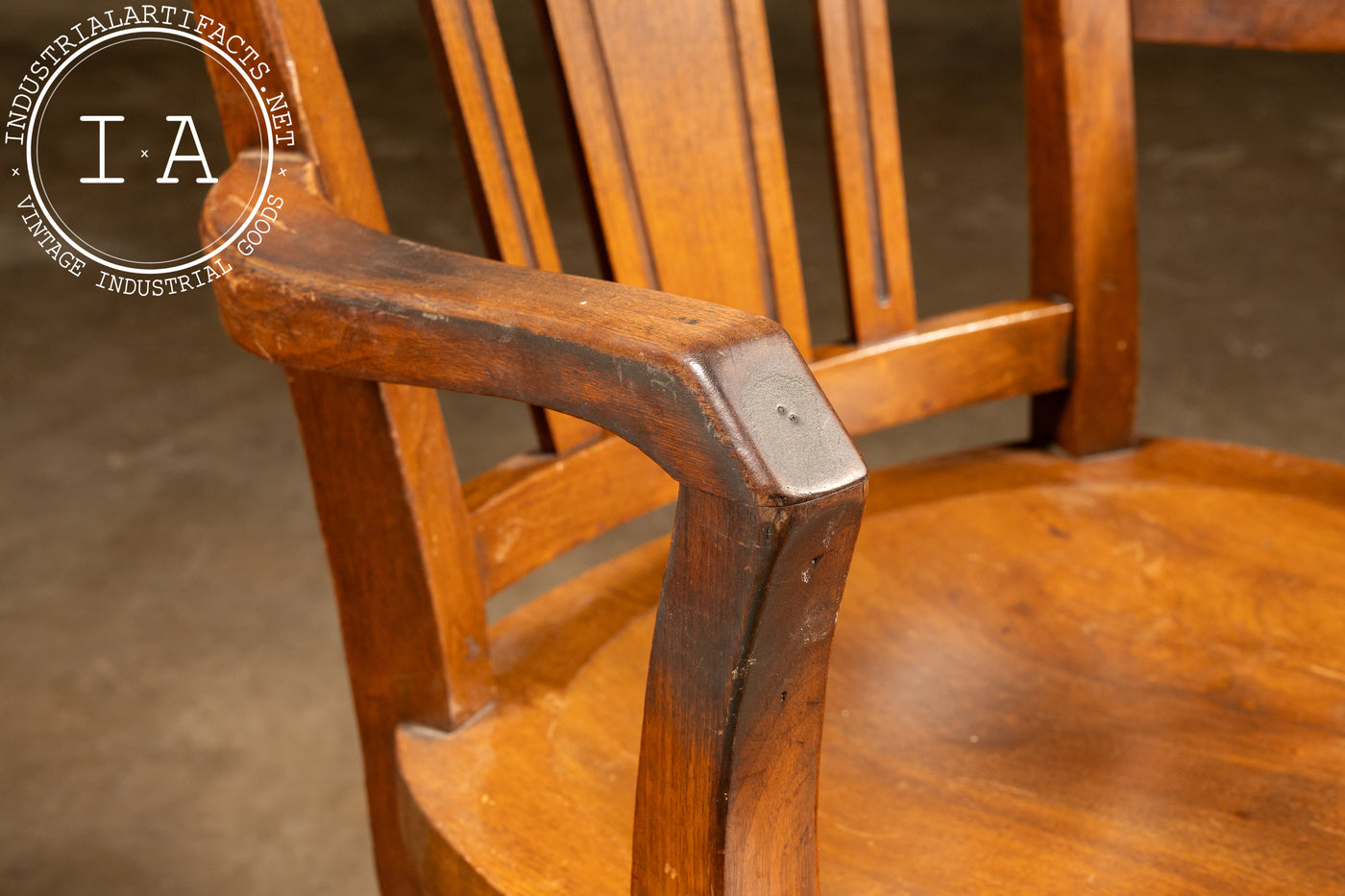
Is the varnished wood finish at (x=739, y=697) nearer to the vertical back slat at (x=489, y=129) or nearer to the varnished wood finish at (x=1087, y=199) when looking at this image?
the vertical back slat at (x=489, y=129)

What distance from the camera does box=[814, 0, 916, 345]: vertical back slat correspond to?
736 mm

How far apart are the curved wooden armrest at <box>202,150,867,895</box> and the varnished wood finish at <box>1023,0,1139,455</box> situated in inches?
16.7

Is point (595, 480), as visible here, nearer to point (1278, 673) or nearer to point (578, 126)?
point (578, 126)

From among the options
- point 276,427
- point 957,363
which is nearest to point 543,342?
point 957,363

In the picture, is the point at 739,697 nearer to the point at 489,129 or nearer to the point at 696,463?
the point at 696,463

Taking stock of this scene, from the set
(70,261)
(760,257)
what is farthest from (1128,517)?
(70,261)

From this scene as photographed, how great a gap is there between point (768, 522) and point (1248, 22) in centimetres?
55

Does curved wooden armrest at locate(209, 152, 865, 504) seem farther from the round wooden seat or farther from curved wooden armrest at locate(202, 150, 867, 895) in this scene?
the round wooden seat

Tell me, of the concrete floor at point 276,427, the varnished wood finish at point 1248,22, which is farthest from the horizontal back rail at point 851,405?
the concrete floor at point 276,427

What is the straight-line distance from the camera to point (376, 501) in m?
0.59

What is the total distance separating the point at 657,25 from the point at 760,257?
135 mm

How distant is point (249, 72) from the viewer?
0.54 meters

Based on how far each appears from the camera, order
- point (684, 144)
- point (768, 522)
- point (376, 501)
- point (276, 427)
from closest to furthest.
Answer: point (768, 522) → point (376, 501) → point (684, 144) → point (276, 427)

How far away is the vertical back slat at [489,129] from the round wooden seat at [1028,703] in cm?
17
